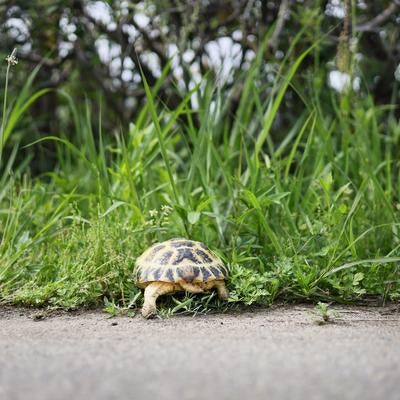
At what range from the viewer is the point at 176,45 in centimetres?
453

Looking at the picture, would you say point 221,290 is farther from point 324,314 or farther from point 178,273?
point 324,314

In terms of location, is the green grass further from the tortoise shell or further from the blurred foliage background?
the blurred foliage background

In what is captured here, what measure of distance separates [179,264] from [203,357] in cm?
92

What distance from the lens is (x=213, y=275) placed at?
8.53 ft

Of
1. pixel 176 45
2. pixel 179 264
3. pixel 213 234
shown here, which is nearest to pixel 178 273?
pixel 179 264

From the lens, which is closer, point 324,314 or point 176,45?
point 324,314

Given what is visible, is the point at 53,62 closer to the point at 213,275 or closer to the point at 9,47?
the point at 9,47

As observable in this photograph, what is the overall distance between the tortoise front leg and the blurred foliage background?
1.97m

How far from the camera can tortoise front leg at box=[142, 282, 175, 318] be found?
8.32 ft

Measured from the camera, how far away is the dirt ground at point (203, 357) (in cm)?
142

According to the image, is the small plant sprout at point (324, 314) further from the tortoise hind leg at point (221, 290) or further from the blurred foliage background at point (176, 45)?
the blurred foliage background at point (176, 45)

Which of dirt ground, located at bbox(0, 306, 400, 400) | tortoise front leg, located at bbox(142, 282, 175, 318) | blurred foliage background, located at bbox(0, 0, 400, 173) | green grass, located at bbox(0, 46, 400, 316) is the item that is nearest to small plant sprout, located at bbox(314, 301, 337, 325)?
dirt ground, located at bbox(0, 306, 400, 400)

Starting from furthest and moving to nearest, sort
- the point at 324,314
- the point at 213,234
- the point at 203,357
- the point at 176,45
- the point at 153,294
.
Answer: the point at 176,45, the point at 213,234, the point at 153,294, the point at 324,314, the point at 203,357

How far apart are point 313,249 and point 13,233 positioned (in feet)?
4.61
